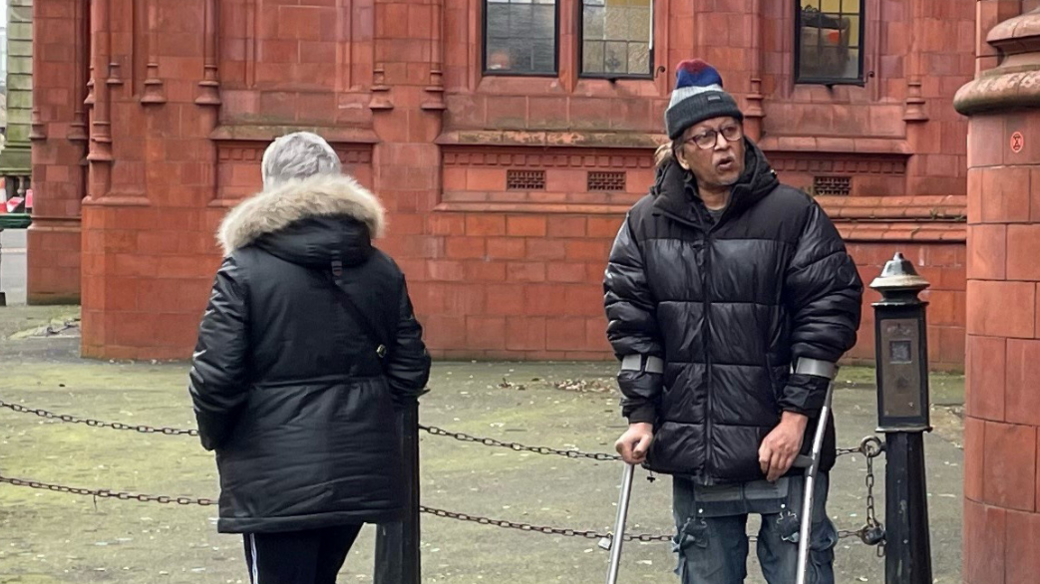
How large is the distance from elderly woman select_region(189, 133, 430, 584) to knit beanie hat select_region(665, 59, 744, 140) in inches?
39.9

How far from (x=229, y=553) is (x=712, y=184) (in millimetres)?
4369

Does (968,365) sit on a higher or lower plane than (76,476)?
higher

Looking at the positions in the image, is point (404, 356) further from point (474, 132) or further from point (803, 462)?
point (474, 132)

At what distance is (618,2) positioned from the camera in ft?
63.7

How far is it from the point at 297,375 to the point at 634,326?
1.04m

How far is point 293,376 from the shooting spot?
17.1 ft

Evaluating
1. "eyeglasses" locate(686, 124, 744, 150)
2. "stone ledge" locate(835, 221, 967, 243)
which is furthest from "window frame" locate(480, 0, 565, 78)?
"eyeglasses" locate(686, 124, 744, 150)

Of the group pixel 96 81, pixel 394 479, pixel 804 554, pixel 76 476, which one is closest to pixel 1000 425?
pixel 804 554

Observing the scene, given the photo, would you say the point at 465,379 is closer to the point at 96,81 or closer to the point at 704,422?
the point at 96,81

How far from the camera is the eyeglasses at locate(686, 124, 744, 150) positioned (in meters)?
5.29

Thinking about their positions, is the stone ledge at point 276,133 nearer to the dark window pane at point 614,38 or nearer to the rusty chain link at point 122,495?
the dark window pane at point 614,38

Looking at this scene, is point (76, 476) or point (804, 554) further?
point (76, 476)

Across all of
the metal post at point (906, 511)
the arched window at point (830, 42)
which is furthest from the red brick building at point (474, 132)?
the metal post at point (906, 511)

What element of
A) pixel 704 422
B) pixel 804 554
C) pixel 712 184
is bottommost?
pixel 804 554
